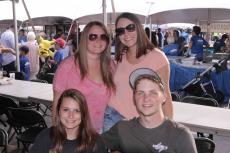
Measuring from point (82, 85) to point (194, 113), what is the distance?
49.6 inches

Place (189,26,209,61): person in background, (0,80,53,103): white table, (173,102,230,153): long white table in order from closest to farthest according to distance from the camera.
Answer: (173,102,230,153): long white table
(0,80,53,103): white table
(189,26,209,61): person in background

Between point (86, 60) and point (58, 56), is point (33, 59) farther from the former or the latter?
point (86, 60)

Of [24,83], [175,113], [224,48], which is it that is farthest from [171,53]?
[175,113]

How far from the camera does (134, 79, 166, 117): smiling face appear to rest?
6.48ft

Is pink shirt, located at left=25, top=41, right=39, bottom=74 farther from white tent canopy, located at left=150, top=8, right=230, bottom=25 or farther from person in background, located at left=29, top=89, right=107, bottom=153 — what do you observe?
person in background, located at left=29, top=89, right=107, bottom=153

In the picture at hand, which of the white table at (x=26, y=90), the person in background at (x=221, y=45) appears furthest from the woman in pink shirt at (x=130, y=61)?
the person in background at (x=221, y=45)

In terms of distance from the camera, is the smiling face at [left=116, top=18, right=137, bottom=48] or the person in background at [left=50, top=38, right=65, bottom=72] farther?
the person in background at [left=50, top=38, right=65, bottom=72]

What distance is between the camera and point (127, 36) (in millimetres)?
2457

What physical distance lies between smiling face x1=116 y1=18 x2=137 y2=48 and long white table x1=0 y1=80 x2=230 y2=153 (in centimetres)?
92

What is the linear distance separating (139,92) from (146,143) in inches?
11.1

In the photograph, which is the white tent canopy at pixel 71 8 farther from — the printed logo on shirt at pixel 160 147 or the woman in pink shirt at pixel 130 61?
the printed logo on shirt at pixel 160 147

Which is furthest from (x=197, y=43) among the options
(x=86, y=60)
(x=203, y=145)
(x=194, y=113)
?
(x=86, y=60)

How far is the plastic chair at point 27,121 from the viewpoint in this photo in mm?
3639

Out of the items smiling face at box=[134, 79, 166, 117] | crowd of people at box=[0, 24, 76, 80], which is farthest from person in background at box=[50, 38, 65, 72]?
smiling face at box=[134, 79, 166, 117]
